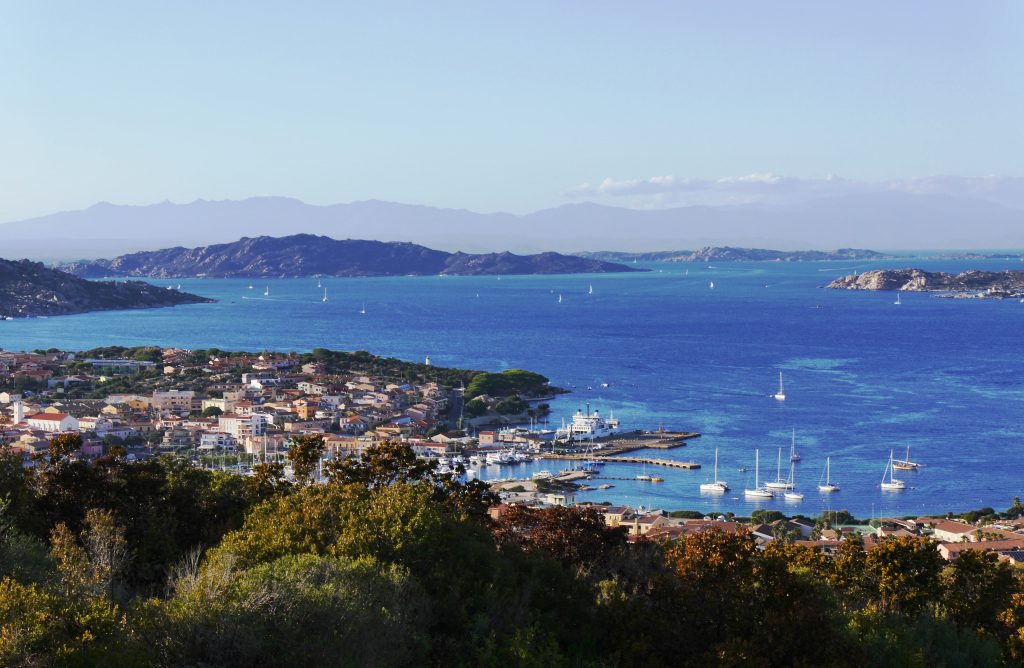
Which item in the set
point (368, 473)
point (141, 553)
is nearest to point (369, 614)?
point (141, 553)

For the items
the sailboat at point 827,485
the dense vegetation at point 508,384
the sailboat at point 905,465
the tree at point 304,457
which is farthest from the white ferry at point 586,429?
the tree at point 304,457

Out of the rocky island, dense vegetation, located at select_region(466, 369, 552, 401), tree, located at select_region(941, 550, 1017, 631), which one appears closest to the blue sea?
dense vegetation, located at select_region(466, 369, 552, 401)

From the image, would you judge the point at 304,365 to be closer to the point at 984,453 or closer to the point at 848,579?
the point at 984,453

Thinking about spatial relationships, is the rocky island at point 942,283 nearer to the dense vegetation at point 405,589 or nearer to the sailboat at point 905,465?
the sailboat at point 905,465

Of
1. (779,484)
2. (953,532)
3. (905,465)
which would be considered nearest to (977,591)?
(953,532)

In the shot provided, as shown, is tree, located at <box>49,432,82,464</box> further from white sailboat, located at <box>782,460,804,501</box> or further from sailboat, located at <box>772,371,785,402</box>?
sailboat, located at <box>772,371,785,402</box>

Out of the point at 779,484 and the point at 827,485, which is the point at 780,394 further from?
the point at 779,484
